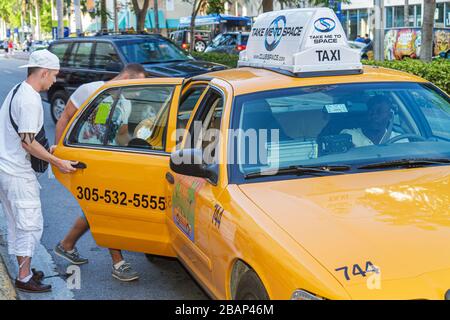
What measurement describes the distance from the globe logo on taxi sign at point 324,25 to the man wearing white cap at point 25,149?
73.0 inches

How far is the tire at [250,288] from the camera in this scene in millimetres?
3203

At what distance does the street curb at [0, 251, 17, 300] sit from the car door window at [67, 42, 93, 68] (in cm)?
920

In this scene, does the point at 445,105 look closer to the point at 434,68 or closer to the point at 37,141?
the point at 37,141

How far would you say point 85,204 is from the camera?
5.06m

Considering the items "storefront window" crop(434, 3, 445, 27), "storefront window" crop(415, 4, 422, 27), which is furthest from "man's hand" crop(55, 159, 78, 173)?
"storefront window" crop(415, 4, 422, 27)

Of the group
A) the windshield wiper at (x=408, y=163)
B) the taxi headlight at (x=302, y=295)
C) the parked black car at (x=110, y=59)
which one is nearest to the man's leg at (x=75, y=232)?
the windshield wiper at (x=408, y=163)

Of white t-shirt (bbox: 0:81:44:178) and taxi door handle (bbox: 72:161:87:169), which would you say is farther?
taxi door handle (bbox: 72:161:87:169)

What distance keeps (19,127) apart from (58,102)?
33.8 ft

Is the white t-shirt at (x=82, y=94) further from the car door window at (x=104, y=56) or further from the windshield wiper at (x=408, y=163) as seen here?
the car door window at (x=104, y=56)

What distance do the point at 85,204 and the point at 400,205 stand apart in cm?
251

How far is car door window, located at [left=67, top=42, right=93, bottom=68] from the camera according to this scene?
1407cm

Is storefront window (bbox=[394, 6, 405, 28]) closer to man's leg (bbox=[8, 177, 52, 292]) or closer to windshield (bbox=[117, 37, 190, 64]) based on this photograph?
windshield (bbox=[117, 37, 190, 64])
